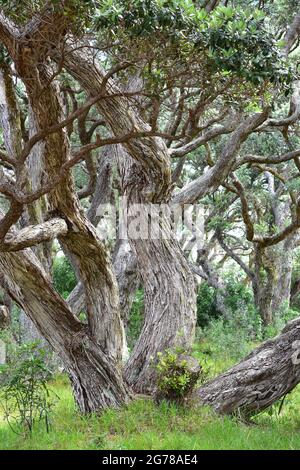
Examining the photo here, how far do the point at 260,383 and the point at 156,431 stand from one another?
48.1 inches

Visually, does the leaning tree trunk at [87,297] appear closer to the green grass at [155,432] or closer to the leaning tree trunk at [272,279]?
the green grass at [155,432]

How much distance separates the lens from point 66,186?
19.6 feet

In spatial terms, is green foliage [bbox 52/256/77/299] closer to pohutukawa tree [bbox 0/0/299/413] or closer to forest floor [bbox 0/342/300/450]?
pohutukawa tree [bbox 0/0/299/413]

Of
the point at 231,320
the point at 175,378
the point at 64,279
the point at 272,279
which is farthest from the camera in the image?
the point at 64,279

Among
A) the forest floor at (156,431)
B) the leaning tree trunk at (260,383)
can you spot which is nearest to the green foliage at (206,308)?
the forest floor at (156,431)

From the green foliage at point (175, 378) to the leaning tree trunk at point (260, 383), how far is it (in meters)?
0.30

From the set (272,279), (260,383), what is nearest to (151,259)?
(260,383)

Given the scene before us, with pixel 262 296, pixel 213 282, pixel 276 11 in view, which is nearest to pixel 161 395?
pixel 276 11

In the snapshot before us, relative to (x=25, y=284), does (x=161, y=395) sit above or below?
below

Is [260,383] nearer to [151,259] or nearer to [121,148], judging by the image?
[151,259]

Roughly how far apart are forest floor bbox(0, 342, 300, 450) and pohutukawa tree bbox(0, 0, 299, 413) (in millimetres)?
268

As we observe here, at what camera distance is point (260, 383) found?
19.8 feet

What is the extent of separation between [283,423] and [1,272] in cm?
312
